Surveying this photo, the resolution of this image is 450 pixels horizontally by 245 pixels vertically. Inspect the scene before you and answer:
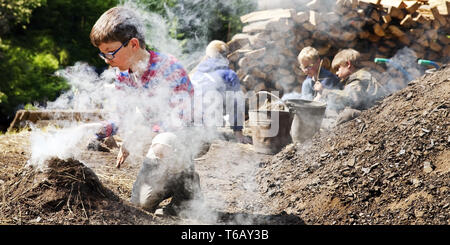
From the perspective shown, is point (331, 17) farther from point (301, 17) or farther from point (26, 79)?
point (26, 79)

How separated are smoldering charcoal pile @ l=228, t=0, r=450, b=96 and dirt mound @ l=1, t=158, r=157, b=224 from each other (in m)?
4.17

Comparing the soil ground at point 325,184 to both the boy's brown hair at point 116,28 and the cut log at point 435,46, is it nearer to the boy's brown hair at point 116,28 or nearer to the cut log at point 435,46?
the boy's brown hair at point 116,28

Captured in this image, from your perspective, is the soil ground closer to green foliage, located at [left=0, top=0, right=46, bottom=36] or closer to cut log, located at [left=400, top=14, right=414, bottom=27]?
cut log, located at [left=400, top=14, right=414, bottom=27]

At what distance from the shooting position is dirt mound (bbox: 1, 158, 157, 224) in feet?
7.99

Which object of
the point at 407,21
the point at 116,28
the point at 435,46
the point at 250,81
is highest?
the point at 116,28

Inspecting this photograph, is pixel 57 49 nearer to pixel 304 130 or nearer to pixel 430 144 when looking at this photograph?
pixel 304 130

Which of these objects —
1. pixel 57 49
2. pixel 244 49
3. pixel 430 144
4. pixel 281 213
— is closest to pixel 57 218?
pixel 281 213

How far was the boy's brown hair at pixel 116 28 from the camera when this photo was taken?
270cm

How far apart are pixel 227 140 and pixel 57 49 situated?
164 inches

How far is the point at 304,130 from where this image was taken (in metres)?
4.68

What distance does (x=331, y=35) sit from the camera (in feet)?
20.5

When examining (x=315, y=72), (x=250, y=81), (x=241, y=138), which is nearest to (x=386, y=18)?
(x=315, y=72)

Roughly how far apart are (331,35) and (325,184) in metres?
3.75
